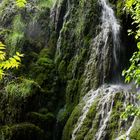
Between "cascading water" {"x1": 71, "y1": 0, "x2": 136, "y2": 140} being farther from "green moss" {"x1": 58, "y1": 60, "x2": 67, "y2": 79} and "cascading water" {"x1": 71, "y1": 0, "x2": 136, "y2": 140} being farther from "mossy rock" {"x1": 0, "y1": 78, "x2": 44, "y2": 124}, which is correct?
"mossy rock" {"x1": 0, "y1": 78, "x2": 44, "y2": 124}

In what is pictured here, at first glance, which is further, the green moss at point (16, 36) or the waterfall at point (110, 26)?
the green moss at point (16, 36)

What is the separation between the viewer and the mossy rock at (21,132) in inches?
375

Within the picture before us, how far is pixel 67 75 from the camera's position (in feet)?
38.9

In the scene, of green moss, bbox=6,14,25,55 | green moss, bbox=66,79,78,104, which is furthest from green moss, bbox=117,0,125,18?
green moss, bbox=6,14,25,55

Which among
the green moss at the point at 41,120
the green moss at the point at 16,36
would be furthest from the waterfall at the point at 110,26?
the green moss at the point at 16,36

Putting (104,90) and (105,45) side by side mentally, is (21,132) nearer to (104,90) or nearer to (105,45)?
(104,90)

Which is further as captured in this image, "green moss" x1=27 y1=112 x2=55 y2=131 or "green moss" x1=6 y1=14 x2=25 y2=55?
"green moss" x1=6 y1=14 x2=25 y2=55

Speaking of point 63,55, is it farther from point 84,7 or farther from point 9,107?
point 9,107

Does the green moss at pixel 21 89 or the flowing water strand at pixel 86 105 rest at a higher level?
the green moss at pixel 21 89

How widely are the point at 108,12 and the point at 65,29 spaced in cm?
174

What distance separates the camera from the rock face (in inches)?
359

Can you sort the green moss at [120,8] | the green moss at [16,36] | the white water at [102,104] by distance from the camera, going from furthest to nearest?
1. the green moss at [16,36]
2. the green moss at [120,8]
3. the white water at [102,104]

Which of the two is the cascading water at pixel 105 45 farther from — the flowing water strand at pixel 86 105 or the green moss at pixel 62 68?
the green moss at pixel 62 68

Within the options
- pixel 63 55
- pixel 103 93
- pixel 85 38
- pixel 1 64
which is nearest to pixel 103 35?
pixel 85 38
